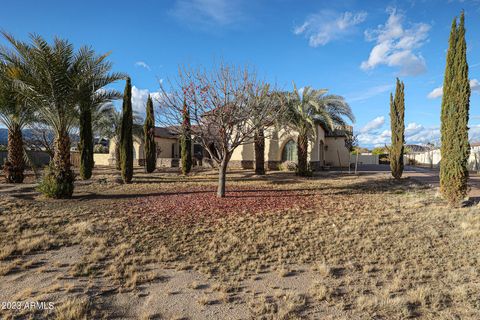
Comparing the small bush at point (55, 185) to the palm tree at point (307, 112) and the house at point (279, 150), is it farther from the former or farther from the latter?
the palm tree at point (307, 112)

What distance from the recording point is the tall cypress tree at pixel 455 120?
9.05 m

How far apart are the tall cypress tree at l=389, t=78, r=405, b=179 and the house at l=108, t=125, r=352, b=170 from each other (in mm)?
5672

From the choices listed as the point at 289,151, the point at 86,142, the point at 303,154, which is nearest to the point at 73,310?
the point at 86,142

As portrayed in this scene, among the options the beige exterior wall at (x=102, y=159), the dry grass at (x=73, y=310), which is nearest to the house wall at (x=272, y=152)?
the beige exterior wall at (x=102, y=159)

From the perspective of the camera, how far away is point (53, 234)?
242 inches

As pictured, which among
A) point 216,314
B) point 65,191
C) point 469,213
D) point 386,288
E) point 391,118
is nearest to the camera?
point 216,314

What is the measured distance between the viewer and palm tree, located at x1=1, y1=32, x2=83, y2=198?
9.57 metres

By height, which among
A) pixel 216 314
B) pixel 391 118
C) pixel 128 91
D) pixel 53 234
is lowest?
pixel 216 314

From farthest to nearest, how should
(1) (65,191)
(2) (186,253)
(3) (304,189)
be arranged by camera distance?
(3) (304,189) → (1) (65,191) → (2) (186,253)

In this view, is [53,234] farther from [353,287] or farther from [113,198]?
[353,287]

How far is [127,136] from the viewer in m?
15.5

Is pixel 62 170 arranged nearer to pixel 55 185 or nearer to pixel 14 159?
pixel 55 185

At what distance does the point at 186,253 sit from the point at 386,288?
3595 mm

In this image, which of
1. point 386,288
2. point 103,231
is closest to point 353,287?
point 386,288
